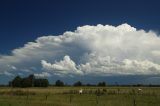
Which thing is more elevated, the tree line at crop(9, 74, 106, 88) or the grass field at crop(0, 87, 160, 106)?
the tree line at crop(9, 74, 106, 88)

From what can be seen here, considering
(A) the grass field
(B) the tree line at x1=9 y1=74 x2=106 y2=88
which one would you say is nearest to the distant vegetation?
(B) the tree line at x1=9 y1=74 x2=106 y2=88

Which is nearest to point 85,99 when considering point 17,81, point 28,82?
point 28,82

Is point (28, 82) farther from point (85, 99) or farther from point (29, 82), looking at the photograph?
point (85, 99)

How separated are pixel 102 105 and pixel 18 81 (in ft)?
375

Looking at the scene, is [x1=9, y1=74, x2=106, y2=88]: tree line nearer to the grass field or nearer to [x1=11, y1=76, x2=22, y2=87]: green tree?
[x1=11, y1=76, x2=22, y2=87]: green tree

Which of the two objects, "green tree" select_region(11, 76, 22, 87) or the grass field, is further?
"green tree" select_region(11, 76, 22, 87)

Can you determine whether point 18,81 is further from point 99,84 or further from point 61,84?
point 99,84

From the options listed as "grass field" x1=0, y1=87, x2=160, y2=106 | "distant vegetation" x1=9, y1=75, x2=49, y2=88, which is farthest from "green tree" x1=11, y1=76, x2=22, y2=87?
"grass field" x1=0, y1=87, x2=160, y2=106

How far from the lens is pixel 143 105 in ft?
114

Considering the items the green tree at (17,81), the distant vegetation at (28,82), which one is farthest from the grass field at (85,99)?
the green tree at (17,81)

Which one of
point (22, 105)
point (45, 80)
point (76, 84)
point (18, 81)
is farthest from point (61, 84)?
point (22, 105)

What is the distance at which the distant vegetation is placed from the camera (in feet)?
470

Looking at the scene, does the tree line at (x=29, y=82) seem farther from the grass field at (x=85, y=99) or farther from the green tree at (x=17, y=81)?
the grass field at (x=85, y=99)

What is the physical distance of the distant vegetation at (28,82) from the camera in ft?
470
